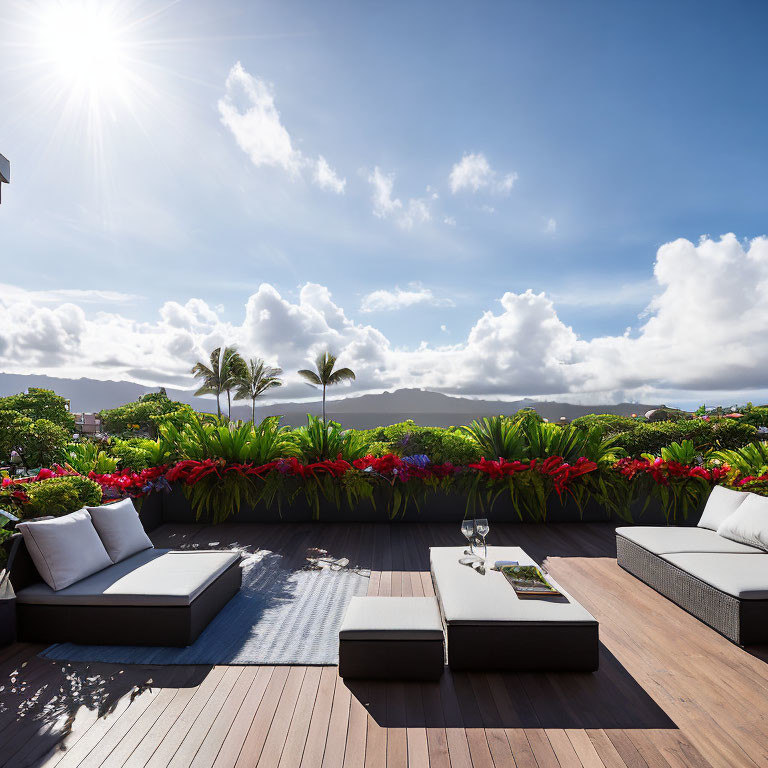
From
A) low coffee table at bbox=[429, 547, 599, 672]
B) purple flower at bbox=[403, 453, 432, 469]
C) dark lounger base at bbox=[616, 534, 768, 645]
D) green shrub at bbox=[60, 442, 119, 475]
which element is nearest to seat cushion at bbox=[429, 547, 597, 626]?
low coffee table at bbox=[429, 547, 599, 672]

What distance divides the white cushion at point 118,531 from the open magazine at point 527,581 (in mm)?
2427

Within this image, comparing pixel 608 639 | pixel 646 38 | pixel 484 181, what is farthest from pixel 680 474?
pixel 646 38

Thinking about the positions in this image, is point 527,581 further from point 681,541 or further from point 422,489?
point 422,489

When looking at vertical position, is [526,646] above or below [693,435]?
below

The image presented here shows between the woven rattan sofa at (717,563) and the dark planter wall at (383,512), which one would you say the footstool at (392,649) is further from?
the dark planter wall at (383,512)

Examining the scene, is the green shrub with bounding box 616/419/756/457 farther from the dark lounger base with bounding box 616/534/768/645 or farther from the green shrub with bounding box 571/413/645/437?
the dark lounger base with bounding box 616/534/768/645

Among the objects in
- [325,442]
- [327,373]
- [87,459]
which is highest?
[327,373]

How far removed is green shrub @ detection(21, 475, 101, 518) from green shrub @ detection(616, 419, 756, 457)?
10.6 m

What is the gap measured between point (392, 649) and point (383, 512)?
9.74 feet

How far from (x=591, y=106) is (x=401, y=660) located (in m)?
7.44

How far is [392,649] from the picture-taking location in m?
1.92

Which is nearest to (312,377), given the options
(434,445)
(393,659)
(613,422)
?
(613,422)

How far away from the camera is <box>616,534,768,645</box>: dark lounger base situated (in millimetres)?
2256

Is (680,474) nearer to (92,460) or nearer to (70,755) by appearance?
(70,755)
